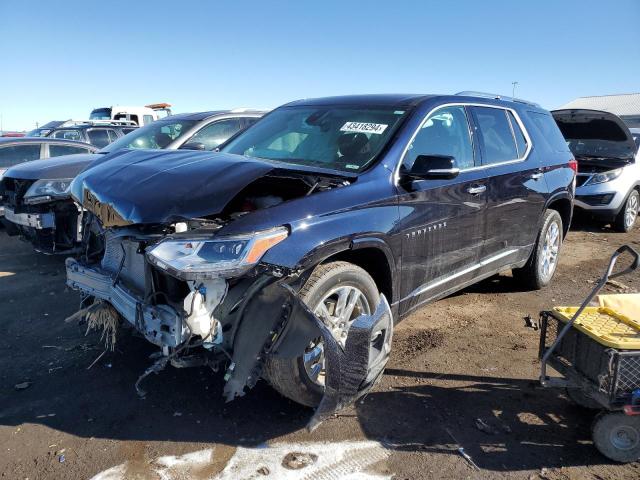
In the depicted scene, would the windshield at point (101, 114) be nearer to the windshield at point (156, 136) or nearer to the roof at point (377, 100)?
the windshield at point (156, 136)

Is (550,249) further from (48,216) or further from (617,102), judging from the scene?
(617,102)

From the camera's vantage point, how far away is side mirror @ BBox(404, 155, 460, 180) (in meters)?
3.17

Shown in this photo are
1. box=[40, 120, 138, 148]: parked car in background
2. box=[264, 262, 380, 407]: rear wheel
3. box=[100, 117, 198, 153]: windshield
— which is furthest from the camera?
box=[40, 120, 138, 148]: parked car in background

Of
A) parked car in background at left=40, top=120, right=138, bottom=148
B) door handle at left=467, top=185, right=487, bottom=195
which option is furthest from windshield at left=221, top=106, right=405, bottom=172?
parked car in background at left=40, top=120, right=138, bottom=148

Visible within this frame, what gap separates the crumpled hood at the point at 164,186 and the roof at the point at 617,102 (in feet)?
106

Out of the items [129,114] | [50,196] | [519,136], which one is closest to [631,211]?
[519,136]

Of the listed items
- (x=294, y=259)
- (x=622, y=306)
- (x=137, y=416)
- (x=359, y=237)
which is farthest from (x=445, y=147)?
(x=137, y=416)

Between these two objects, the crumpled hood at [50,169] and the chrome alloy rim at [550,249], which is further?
the crumpled hood at [50,169]

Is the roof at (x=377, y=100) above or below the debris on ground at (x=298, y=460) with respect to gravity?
above

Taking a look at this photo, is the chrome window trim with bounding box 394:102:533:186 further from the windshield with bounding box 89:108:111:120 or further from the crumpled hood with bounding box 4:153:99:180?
the windshield with bounding box 89:108:111:120

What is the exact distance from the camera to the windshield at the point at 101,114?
2012cm

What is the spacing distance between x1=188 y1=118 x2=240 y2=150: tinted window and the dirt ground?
3.50 m

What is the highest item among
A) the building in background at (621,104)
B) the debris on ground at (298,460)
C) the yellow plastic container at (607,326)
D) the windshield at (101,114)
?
the building in background at (621,104)

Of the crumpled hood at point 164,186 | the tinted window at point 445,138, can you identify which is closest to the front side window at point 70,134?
the crumpled hood at point 164,186
